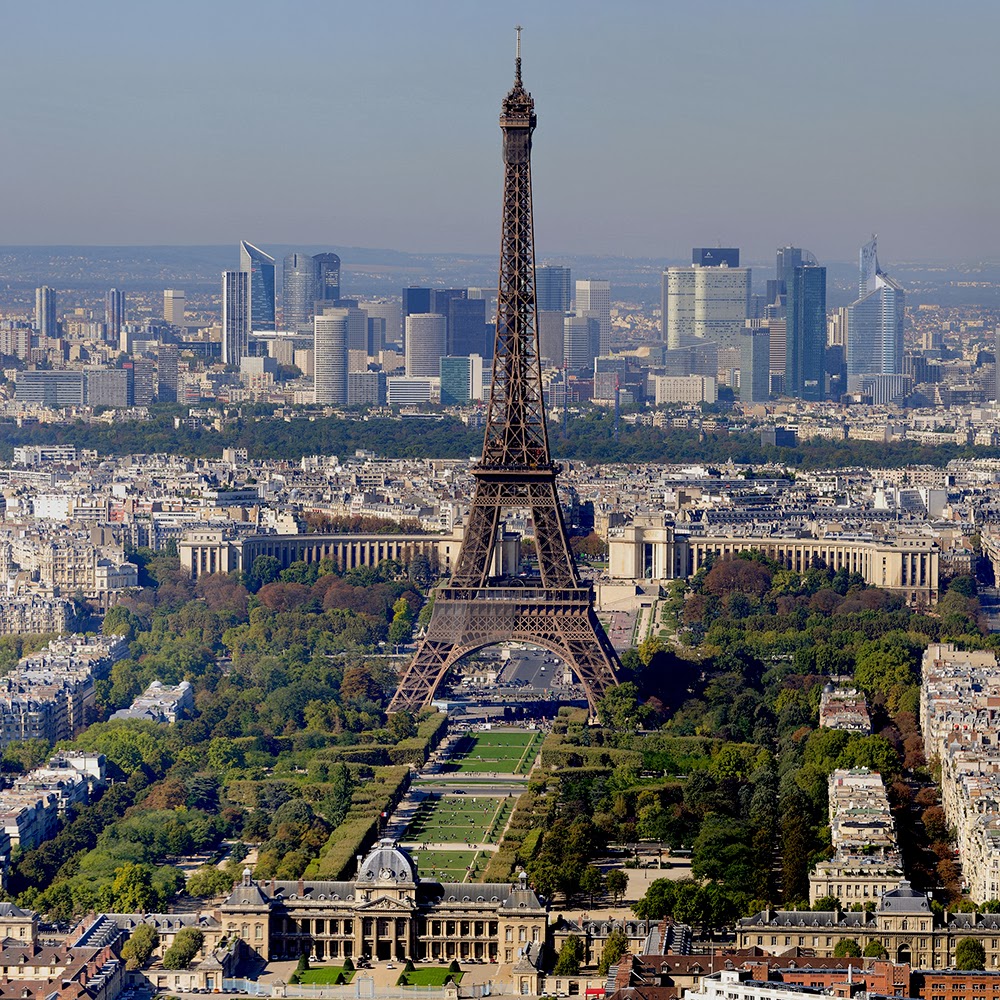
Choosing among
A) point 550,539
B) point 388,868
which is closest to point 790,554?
point 550,539

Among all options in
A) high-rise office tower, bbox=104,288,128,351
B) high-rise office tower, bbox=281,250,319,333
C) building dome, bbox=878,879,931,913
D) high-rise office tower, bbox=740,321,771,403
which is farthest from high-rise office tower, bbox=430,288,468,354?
building dome, bbox=878,879,931,913

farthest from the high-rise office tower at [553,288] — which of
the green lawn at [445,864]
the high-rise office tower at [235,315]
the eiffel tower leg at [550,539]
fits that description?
the green lawn at [445,864]

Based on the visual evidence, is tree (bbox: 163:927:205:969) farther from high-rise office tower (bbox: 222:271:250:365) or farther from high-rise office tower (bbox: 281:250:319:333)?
high-rise office tower (bbox: 281:250:319:333)

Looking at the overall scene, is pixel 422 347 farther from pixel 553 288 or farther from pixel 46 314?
pixel 46 314

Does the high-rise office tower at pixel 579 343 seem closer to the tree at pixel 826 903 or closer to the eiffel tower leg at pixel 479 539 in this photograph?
the eiffel tower leg at pixel 479 539

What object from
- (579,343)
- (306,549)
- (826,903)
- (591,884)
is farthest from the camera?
(579,343)

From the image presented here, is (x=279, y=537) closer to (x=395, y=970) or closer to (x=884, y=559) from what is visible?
(x=884, y=559)
